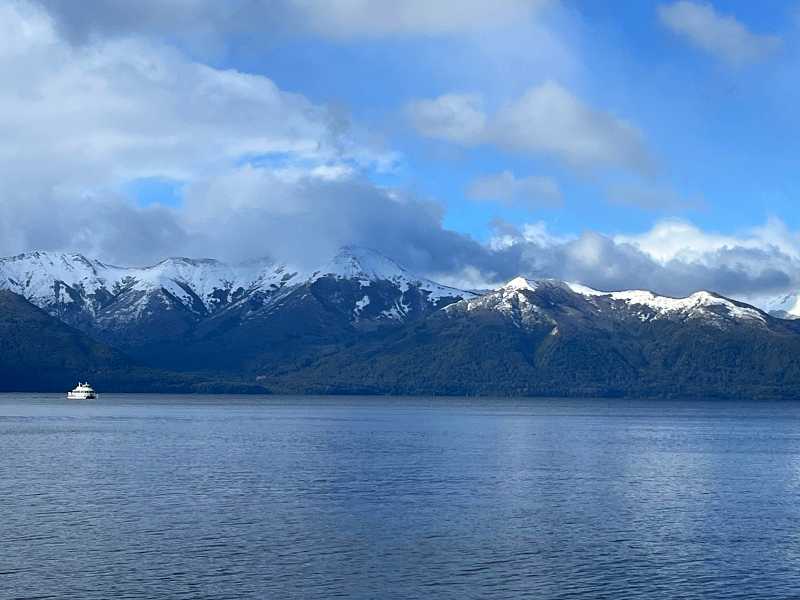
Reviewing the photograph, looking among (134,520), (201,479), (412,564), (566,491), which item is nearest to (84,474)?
(201,479)

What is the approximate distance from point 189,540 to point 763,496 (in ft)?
221

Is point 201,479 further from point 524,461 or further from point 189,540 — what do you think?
point 524,461

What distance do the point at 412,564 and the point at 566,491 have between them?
45089mm

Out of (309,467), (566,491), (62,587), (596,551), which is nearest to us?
(62,587)

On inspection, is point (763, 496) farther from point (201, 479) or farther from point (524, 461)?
point (201, 479)

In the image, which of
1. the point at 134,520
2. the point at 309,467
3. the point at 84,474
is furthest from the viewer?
the point at 309,467

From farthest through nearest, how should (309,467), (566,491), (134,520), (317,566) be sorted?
(309,467) < (566,491) < (134,520) < (317,566)

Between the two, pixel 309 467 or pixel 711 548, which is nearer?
pixel 711 548

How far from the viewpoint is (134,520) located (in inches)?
3679

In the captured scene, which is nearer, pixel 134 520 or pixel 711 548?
pixel 711 548

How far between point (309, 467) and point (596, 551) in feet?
219

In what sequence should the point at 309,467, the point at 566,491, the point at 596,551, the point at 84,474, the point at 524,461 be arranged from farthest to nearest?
the point at 524,461, the point at 309,467, the point at 84,474, the point at 566,491, the point at 596,551

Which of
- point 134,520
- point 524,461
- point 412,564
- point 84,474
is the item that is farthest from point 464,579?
point 524,461

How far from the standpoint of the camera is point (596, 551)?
82.1 metres
